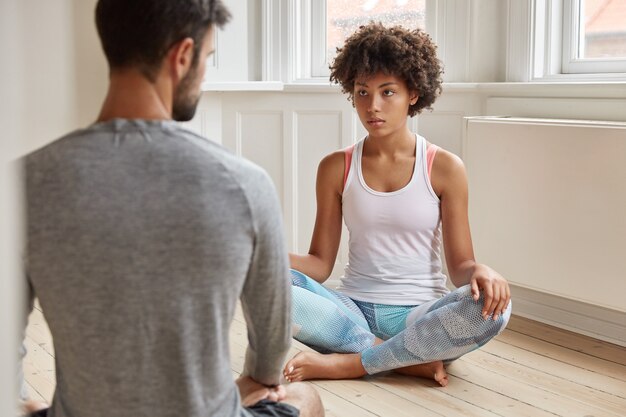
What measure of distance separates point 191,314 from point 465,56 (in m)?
2.38

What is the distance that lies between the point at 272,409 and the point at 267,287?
0.27 meters

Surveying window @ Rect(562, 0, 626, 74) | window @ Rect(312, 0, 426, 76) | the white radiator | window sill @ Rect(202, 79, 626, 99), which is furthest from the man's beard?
window @ Rect(312, 0, 426, 76)

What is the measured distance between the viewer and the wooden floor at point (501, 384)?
207 centimetres

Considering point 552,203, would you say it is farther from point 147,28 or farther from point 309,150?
point 147,28

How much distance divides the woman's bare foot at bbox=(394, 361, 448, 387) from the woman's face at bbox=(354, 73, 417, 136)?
63 cm

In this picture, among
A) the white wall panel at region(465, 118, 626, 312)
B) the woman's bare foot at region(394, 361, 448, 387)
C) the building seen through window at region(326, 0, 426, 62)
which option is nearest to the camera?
the woman's bare foot at region(394, 361, 448, 387)

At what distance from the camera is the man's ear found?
3.11 ft

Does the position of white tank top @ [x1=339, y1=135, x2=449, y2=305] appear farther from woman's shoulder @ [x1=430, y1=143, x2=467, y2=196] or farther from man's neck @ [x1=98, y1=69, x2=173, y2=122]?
man's neck @ [x1=98, y1=69, x2=173, y2=122]

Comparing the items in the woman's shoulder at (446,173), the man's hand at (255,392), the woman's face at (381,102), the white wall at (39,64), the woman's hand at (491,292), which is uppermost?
→ the white wall at (39,64)

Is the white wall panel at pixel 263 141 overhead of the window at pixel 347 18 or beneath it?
beneath

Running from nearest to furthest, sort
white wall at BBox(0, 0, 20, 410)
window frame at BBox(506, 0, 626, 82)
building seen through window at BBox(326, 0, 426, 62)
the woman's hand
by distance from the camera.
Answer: white wall at BBox(0, 0, 20, 410)
the woman's hand
window frame at BBox(506, 0, 626, 82)
building seen through window at BBox(326, 0, 426, 62)

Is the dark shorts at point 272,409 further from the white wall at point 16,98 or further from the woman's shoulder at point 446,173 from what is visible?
the woman's shoulder at point 446,173

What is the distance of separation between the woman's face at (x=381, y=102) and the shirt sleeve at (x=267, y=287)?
1225mm

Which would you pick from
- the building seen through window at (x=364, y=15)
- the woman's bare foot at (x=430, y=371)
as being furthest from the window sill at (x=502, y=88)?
the woman's bare foot at (x=430, y=371)
